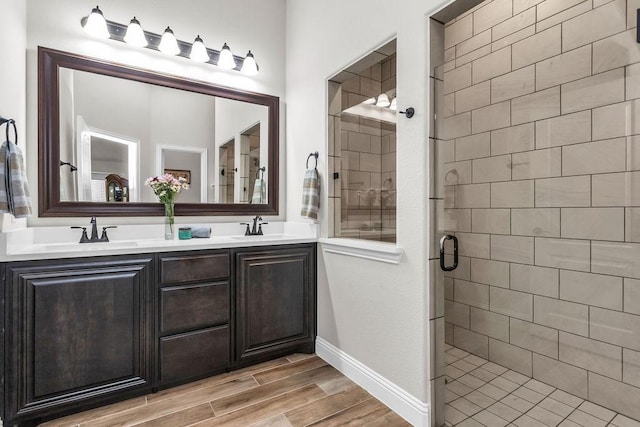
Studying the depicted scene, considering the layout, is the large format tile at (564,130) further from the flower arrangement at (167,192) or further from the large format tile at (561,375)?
the flower arrangement at (167,192)

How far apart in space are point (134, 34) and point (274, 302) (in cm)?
207

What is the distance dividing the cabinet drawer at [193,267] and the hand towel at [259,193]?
0.76 meters

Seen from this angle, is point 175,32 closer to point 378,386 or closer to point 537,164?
point 537,164

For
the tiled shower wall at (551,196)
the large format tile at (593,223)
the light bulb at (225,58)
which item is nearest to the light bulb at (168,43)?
the light bulb at (225,58)

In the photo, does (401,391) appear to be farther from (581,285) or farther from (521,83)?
(521,83)

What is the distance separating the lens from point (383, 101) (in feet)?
7.88

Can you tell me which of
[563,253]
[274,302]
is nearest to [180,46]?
[274,302]

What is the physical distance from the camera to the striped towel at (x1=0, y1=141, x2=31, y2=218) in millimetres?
1531

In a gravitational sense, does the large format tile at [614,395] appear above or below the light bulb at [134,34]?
below

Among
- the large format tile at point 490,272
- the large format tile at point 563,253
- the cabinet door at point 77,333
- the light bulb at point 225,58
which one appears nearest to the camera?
the large format tile at point 563,253

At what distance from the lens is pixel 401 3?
5.83 feet

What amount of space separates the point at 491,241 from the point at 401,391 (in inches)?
39.8

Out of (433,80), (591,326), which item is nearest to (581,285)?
(591,326)

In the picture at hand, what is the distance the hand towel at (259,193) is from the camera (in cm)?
280
